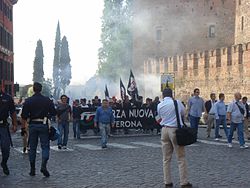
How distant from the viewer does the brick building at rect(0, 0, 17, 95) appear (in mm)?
48469

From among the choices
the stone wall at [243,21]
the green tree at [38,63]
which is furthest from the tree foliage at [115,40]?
the green tree at [38,63]

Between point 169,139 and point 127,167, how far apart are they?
99.5 inches

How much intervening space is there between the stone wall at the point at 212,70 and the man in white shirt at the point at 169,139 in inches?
1071

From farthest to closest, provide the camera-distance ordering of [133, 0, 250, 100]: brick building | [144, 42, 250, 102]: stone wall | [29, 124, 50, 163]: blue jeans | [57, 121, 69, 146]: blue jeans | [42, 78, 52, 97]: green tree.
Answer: [42, 78, 52, 97]: green tree, [133, 0, 250, 100]: brick building, [144, 42, 250, 102]: stone wall, [57, 121, 69, 146]: blue jeans, [29, 124, 50, 163]: blue jeans

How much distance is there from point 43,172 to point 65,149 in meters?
5.65

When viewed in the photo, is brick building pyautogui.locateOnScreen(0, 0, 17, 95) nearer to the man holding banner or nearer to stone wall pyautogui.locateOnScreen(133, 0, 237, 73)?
stone wall pyautogui.locateOnScreen(133, 0, 237, 73)

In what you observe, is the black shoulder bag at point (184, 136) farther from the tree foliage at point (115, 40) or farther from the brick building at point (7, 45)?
the tree foliage at point (115, 40)

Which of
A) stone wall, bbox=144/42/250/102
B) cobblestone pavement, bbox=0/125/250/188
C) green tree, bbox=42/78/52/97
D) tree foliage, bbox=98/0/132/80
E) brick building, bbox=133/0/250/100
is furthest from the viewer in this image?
green tree, bbox=42/78/52/97

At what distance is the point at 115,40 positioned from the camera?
2322 inches

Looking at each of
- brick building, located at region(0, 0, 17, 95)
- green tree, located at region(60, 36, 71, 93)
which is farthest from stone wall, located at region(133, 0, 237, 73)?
green tree, located at region(60, 36, 71, 93)

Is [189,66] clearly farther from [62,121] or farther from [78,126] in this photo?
[62,121]

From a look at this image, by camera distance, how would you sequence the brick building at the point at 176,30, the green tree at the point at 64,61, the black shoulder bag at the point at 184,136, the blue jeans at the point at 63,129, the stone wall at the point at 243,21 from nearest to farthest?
the black shoulder bag at the point at 184,136
the blue jeans at the point at 63,129
the stone wall at the point at 243,21
the brick building at the point at 176,30
the green tree at the point at 64,61

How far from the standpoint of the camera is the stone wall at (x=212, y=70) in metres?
36.5

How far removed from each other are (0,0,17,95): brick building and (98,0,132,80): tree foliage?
31.9 ft
